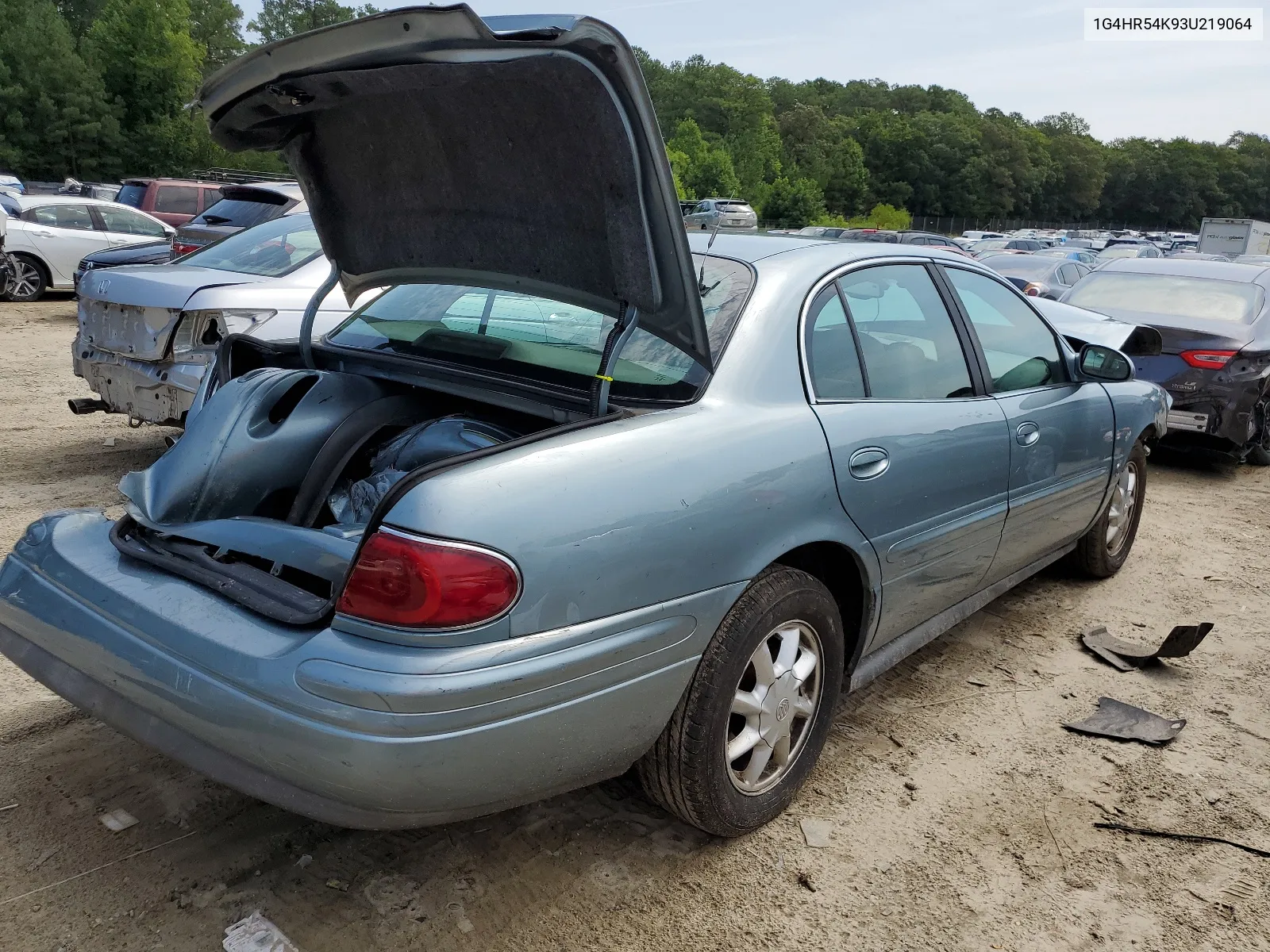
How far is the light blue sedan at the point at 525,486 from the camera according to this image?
2084 millimetres

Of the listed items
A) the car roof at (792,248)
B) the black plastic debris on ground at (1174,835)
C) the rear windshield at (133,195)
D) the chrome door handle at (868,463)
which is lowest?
the black plastic debris on ground at (1174,835)

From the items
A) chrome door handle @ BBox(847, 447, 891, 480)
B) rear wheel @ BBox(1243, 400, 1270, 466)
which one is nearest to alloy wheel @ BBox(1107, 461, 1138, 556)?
chrome door handle @ BBox(847, 447, 891, 480)

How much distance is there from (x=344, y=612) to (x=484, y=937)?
86cm

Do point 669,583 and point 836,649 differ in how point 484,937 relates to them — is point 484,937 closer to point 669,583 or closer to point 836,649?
point 669,583

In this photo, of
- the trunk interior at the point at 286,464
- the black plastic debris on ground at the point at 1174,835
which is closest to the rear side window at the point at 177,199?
the trunk interior at the point at 286,464

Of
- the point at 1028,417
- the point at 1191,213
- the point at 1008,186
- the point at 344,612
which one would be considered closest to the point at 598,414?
the point at 344,612

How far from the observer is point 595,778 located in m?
2.36

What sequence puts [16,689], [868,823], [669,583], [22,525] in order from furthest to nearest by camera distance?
[22,525] < [16,689] < [868,823] < [669,583]

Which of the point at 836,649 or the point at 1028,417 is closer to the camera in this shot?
the point at 836,649

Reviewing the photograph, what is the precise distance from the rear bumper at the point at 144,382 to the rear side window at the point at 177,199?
47.5 feet

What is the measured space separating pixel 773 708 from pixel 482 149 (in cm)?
172

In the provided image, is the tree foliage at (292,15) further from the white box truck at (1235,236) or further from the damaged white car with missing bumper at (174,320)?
the damaged white car with missing bumper at (174,320)

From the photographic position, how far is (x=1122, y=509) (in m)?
5.01

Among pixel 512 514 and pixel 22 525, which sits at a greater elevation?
pixel 512 514
